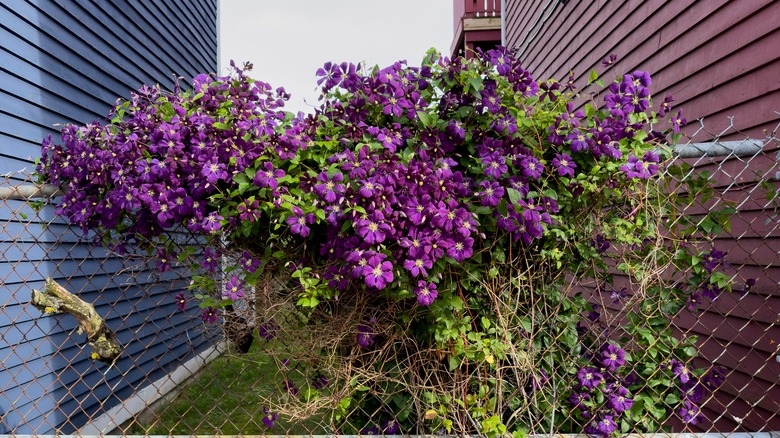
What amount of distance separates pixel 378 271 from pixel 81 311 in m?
1.38

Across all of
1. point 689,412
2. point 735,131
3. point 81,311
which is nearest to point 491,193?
point 689,412

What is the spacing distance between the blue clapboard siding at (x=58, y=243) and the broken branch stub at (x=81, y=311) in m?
0.08

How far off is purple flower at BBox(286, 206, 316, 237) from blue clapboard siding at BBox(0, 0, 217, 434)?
28.8 inches

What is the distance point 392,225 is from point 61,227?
280 cm

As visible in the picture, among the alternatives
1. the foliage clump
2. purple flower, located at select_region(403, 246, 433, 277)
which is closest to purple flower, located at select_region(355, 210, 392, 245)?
the foliage clump

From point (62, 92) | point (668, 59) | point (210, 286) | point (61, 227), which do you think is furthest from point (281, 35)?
point (210, 286)

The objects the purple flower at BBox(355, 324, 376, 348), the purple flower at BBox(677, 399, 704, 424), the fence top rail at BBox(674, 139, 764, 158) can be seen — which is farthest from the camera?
the purple flower at BBox(677, 399, 704, 424)

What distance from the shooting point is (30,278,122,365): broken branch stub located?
2.22 m

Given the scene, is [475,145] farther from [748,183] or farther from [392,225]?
[748,183]

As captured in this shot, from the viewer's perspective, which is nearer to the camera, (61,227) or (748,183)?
(748,183)

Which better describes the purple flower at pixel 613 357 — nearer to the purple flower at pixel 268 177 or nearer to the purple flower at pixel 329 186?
the purple flower at pixel 329 186

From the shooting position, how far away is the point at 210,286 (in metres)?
2.02

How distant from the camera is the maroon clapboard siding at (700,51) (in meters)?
2.52

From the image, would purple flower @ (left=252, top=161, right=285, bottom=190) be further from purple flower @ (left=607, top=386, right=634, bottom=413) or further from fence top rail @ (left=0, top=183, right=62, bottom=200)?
purple flower @ (left=607, top=386, right=634, bottom=413)
